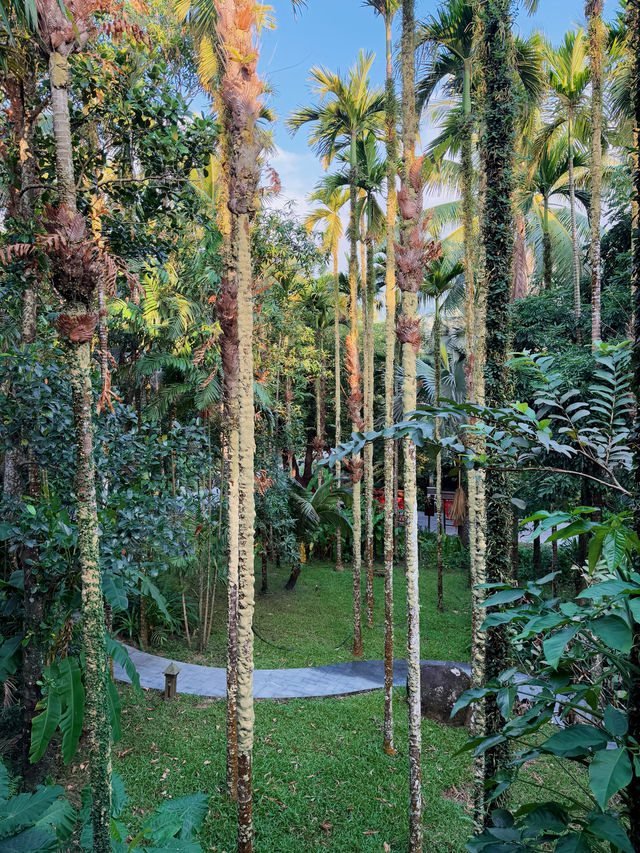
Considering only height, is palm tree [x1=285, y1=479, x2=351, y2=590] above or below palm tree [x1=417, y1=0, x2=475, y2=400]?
below

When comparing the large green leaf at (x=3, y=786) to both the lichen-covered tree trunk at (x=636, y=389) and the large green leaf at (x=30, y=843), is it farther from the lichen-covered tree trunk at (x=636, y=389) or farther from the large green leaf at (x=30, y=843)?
the lichen-covered tree trunk at (x=636, y=389)

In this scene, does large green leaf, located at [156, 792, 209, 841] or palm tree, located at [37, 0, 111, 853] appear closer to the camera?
palm tree, located at [37, 0, 111, 853]

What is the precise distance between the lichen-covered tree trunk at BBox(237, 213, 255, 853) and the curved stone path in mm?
4354

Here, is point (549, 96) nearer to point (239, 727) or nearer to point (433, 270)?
point (433, 270)

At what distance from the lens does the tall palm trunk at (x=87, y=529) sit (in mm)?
3418

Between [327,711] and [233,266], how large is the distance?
273 inches

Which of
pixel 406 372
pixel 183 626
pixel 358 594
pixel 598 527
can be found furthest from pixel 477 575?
pixel 183 626

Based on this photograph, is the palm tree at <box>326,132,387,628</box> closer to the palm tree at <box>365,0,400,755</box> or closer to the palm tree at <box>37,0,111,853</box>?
the palm tree at <box>365,0,400,755</box>

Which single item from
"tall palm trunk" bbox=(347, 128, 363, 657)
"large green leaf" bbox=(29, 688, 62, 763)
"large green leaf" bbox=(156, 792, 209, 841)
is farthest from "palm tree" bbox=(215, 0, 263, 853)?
"tall palm trunk" bbox=(347, 128, 363, 657)

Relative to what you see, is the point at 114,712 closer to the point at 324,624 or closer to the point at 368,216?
the point at 324,624

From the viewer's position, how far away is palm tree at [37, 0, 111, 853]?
11.0 ft

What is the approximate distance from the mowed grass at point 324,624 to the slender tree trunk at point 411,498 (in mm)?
4930

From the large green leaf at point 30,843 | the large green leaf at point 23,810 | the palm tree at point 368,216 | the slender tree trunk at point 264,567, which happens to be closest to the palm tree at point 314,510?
the slender tree trunk at point 264,567

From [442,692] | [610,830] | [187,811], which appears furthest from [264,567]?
[610,830]
